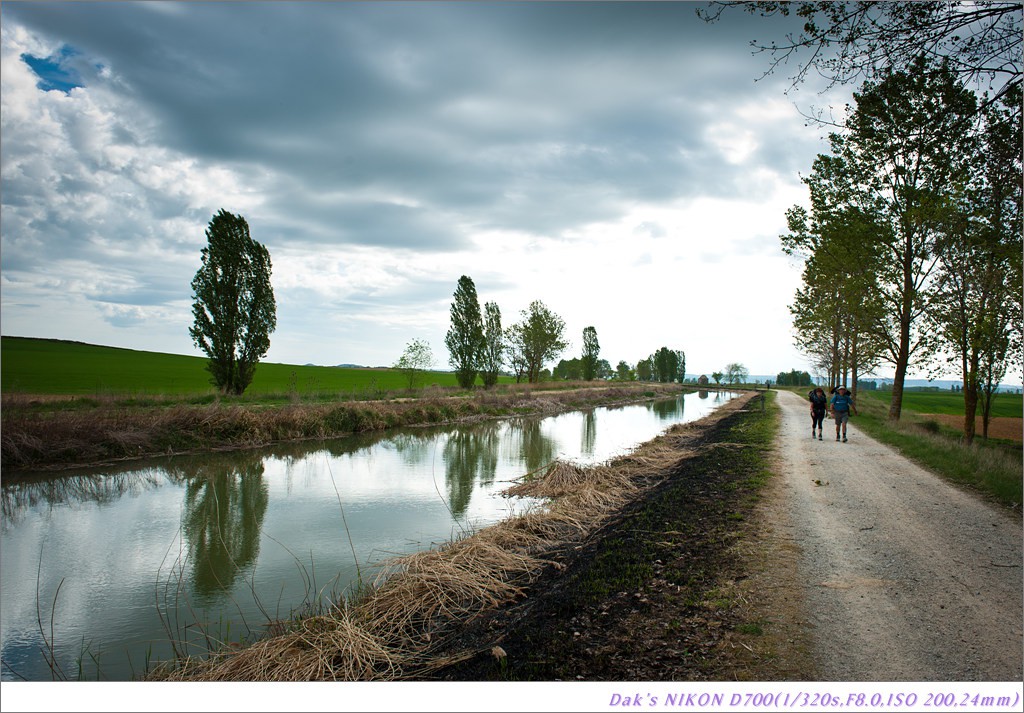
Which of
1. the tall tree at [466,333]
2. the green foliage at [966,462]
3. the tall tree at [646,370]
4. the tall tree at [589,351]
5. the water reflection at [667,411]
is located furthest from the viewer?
the tall tree at [646,370]

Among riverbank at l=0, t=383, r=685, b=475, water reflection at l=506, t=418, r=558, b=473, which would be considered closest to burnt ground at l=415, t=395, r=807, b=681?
water reflection at l=506, t=418, r=558, b=473

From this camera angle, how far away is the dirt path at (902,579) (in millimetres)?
3264

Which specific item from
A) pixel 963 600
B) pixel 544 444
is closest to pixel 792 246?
pixel 544 444

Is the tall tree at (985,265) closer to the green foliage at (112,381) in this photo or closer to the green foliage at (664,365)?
the green foliage at (112,381)

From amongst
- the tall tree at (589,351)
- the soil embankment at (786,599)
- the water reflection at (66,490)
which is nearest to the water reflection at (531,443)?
the soil embankment at (786,599)

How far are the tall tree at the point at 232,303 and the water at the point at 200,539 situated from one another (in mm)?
11161

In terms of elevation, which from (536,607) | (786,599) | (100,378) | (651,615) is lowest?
(536,607)

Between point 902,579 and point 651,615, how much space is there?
2223 mm

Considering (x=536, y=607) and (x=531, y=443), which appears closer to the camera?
(x=536, y=607)

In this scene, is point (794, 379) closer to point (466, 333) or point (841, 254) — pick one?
point (466, 333)

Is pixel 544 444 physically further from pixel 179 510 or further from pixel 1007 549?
pixel 1007 549

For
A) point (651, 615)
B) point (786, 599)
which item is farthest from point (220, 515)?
point (786, 599)

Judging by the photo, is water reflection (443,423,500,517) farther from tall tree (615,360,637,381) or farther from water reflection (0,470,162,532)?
tall tree (615,360,637,381)

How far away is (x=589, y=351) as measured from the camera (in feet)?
259
